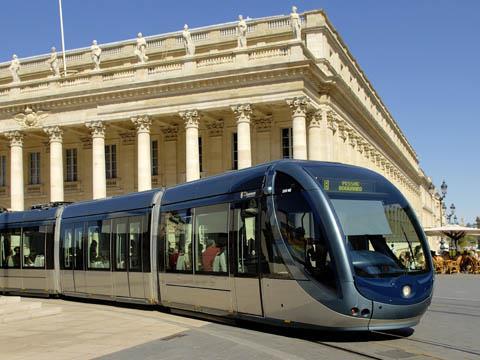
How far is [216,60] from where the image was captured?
35.9m

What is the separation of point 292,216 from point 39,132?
34.5 meters

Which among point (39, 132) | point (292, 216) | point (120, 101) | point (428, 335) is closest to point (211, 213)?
point (292, 216)

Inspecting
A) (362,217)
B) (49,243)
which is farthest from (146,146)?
(362,217)

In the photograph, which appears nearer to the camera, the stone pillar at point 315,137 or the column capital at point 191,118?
the stone pillar at point 315,137

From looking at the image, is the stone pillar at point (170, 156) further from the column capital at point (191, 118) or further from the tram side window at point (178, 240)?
the tram side window at point (178, 240)

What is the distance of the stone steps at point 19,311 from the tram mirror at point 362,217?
7219 millimetres

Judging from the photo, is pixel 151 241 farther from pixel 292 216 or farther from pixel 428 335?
pixel 428 335

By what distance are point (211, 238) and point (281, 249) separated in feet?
7.84

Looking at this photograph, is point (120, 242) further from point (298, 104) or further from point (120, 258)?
point (298, 104)

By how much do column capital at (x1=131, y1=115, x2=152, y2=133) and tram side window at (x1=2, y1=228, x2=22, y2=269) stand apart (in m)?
17.0

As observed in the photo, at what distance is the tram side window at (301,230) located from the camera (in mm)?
10289

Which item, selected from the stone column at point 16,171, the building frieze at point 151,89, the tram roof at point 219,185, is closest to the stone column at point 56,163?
the building frieze at point 151,89

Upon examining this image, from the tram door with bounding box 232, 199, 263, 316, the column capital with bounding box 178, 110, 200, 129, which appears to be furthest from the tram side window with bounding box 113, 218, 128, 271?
the column capital with bounding box 178, 110, 200, 129

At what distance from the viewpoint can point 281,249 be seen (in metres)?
11.0
